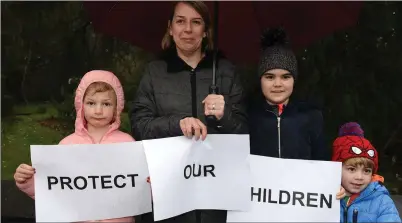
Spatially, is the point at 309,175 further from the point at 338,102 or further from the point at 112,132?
the point at 338,102

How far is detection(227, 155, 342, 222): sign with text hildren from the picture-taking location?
264cm

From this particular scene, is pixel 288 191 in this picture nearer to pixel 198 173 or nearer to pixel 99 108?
pixel 198 173

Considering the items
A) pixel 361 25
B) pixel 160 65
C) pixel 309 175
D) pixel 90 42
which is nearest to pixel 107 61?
pixel 90 42

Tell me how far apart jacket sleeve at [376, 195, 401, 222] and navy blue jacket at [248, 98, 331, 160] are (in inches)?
14.4

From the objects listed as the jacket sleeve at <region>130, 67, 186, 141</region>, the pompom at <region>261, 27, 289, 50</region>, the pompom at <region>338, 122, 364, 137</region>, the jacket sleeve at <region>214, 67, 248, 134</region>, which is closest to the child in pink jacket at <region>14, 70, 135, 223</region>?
the jacket sleeve at <region>130, 67, 186, 141</region>

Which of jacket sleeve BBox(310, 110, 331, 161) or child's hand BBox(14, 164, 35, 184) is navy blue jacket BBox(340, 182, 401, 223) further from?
child's hand BBox(14, 164, 35, 184)

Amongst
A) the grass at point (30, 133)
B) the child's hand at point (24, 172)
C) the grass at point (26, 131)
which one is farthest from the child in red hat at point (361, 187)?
the grass at point (26, 131)

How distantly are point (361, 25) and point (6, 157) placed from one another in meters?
3.37

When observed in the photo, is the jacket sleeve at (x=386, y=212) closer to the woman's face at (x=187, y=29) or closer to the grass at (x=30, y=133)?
the woman's face at (x=187, y=29)

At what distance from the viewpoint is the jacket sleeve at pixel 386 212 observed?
8.95 feet

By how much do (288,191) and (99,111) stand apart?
3.44ft

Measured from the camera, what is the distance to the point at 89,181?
2.68m

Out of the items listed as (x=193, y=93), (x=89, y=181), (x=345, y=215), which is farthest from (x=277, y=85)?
(x=89, y=181)

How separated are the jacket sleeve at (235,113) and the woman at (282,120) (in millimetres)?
78
